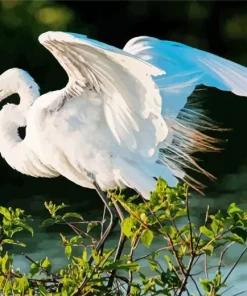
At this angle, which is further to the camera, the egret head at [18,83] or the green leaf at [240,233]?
the egret head at [18,83]

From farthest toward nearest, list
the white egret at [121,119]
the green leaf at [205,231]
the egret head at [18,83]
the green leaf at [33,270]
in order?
the egret head at [18,83]
the white egret at [121,119]
the green leaf at [33,270]
the green leaf at [205,231]

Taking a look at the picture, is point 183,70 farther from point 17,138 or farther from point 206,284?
point 206,284

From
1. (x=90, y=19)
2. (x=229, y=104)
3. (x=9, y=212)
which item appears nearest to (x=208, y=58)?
(x=9, y=212)

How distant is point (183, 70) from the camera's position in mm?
2566

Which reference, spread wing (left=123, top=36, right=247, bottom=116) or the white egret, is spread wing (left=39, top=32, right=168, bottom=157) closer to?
the white egret

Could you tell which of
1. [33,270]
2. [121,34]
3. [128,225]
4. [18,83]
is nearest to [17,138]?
[18,83]

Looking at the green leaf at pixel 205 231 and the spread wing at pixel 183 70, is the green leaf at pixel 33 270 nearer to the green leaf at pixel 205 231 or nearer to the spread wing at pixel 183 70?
the green leaf at pixel 205 231

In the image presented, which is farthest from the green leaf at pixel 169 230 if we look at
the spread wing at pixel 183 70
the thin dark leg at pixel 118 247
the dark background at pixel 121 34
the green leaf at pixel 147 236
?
the dark background at pixel 121 34

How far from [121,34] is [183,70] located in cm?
787

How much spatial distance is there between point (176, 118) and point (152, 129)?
7.7 inches

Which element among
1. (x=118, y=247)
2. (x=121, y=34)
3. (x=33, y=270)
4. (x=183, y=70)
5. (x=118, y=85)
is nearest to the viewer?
(x=33, y=270)

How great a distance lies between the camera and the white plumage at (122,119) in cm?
234

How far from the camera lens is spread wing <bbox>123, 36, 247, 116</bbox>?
2408mm

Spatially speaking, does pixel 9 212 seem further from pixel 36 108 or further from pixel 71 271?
pixel 36 108
